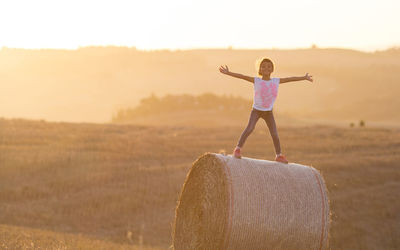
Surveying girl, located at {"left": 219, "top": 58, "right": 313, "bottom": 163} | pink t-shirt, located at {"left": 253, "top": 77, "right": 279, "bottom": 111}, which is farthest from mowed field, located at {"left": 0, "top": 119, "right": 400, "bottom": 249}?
pink t-shirt, located at {"left": 253, "top": 77, "right": 279, "bottom": 111}

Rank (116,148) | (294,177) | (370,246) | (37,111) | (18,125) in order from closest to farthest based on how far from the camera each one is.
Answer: (294,177) → (370,246) → (116,148) → (18,125) → (37,111)

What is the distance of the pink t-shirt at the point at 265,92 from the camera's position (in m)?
9.87

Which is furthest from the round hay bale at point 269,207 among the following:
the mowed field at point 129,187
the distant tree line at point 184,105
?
the distant tree line at point 184,105

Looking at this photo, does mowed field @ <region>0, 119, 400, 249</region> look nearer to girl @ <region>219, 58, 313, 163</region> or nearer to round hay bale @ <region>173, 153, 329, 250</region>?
round hay bale @ <region>173, 153, 329, 250</region>

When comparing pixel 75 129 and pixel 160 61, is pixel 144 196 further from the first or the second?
pixel 160 61

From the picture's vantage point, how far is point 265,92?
991cm

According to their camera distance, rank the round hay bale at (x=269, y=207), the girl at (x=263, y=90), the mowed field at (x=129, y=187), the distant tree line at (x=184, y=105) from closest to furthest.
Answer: the round hay bale at (x=269, y=207) → the girl at (x=263, y=90) → the mowed field at (x=129, y=187) → the distant tree line at (x=184, y=105)

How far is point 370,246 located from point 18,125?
22.6 metres

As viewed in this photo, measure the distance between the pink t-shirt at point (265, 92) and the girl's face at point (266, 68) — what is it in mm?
116

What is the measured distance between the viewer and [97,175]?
21.4m

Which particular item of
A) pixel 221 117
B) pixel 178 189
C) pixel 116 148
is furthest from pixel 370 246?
pixel 221 117

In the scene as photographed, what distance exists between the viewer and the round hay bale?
9.28 meters

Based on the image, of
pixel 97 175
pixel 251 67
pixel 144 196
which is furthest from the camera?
pixel 251 67

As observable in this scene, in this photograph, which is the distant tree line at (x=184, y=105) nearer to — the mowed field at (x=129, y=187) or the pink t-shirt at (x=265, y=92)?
the mowed field at (x=129, y=187)
